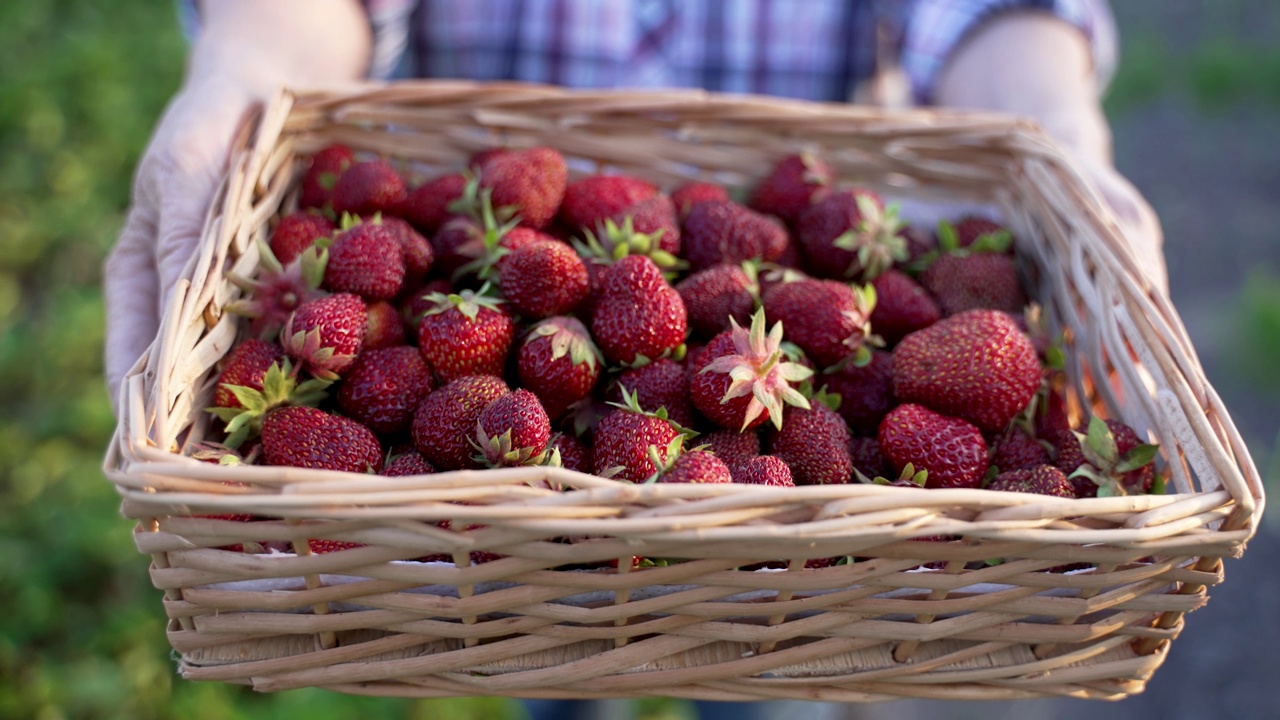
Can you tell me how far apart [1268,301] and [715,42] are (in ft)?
5.73

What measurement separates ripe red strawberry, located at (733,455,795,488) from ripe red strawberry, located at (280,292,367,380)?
1.47 ft

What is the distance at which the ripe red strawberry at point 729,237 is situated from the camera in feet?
4.19

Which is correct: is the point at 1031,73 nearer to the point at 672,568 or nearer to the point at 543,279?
the point at 543,279

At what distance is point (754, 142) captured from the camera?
4.82ft

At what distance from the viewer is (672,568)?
846mm

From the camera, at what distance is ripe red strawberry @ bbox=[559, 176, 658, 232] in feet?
4.33

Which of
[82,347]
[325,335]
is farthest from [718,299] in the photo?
[82,347]

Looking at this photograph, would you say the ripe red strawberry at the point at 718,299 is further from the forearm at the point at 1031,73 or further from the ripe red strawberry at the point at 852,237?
the forearm at the point at 1031,73

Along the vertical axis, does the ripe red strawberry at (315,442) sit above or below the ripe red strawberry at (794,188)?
below

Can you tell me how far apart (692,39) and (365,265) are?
908mm

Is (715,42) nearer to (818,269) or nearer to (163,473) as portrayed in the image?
(818,269)

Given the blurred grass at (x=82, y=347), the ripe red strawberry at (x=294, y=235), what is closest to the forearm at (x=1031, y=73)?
the ripe red strawberry at (x=294, y=235)

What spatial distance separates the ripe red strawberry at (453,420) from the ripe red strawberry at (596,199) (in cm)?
36

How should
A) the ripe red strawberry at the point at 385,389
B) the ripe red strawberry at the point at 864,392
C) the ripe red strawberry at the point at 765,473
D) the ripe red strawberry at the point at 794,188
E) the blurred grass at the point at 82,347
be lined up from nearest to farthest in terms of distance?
the ripe red strawberry at the point at 765,473, the ripe red strawberry at the point at 385,389, the ripe red strawberry at the point at 864,392, the ripe red strawberry at the point at 794,188, the blurred grass at the point at 82,347
